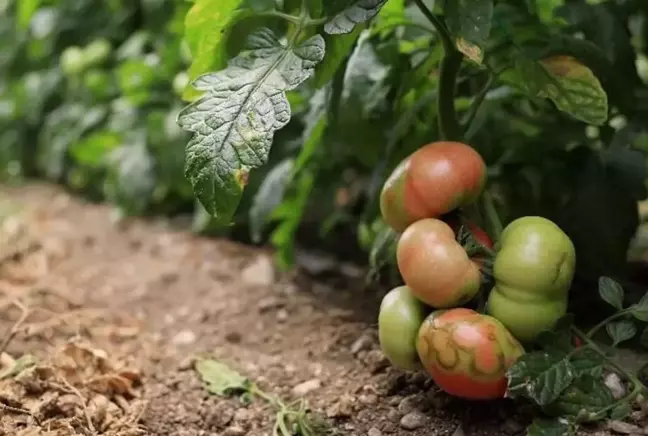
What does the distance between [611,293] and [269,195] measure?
666 mm

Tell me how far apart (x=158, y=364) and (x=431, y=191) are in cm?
51

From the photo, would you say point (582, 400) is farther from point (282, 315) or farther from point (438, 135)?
point (282, 315)

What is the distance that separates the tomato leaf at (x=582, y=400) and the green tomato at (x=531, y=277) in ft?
0.23

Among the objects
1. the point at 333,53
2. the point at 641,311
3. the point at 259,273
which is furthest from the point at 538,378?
the point at 259,273

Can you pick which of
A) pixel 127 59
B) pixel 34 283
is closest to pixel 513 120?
pixel 34 283

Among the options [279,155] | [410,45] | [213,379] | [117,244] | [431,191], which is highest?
[410,45]

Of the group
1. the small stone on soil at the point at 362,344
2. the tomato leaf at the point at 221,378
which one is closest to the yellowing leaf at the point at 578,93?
the small stone on soil at the point at 362,344

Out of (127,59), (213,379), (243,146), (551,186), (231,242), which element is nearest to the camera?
(243,146)

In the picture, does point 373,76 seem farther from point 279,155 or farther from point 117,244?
point 117,244

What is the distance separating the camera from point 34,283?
1.59m

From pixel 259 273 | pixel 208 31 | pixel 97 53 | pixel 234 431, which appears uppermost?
pixel 208 31

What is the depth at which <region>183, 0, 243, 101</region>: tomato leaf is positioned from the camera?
3.22ft

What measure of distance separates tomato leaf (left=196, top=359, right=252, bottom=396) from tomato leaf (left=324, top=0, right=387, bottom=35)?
1.56 ft

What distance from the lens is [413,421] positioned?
97 cm
